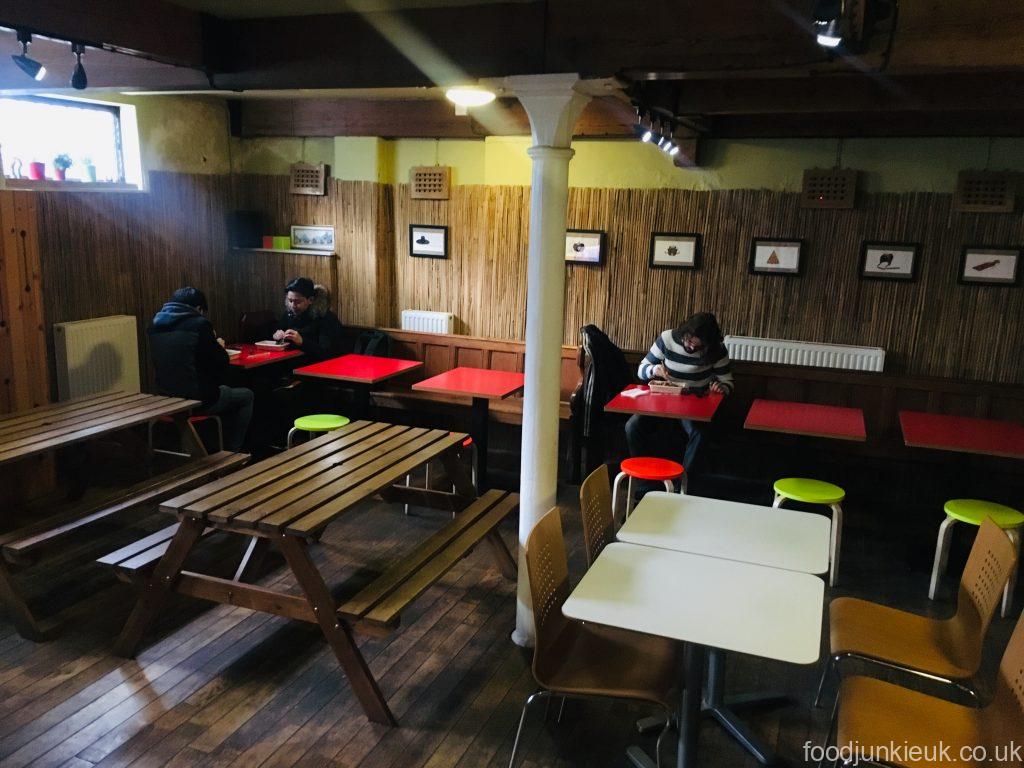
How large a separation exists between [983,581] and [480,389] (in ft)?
10.8

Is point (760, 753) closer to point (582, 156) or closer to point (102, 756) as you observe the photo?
point (102, 756)

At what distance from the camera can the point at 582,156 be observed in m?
6.54

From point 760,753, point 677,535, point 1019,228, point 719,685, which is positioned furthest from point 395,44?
point 1019,228

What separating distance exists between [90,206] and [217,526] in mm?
3667

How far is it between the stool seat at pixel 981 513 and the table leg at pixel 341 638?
3.01 meters

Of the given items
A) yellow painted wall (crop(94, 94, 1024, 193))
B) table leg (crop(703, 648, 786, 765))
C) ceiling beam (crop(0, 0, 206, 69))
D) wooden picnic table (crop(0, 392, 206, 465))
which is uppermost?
ceiling beam (crop(0, 0, 206, 69))

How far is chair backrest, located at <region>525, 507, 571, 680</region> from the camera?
8.90ft

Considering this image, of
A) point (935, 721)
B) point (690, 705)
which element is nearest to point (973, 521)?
point (935, 721)

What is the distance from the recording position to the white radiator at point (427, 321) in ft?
23.2

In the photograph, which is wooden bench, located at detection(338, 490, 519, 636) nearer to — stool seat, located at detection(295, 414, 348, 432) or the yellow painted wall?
stool seat, located at detection(295, 414, 348, 432)

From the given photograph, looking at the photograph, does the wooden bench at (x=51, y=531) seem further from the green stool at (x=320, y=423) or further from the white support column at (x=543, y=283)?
the white support column at (x=543, y=283)

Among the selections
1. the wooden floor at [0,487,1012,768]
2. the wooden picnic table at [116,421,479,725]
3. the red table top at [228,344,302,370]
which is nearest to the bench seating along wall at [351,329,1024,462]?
the red table top at [228,344,302,370]

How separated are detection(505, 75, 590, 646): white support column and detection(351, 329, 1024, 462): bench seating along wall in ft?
7.99

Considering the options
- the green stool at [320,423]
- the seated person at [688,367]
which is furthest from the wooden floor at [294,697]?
the seated person at [688,367]
